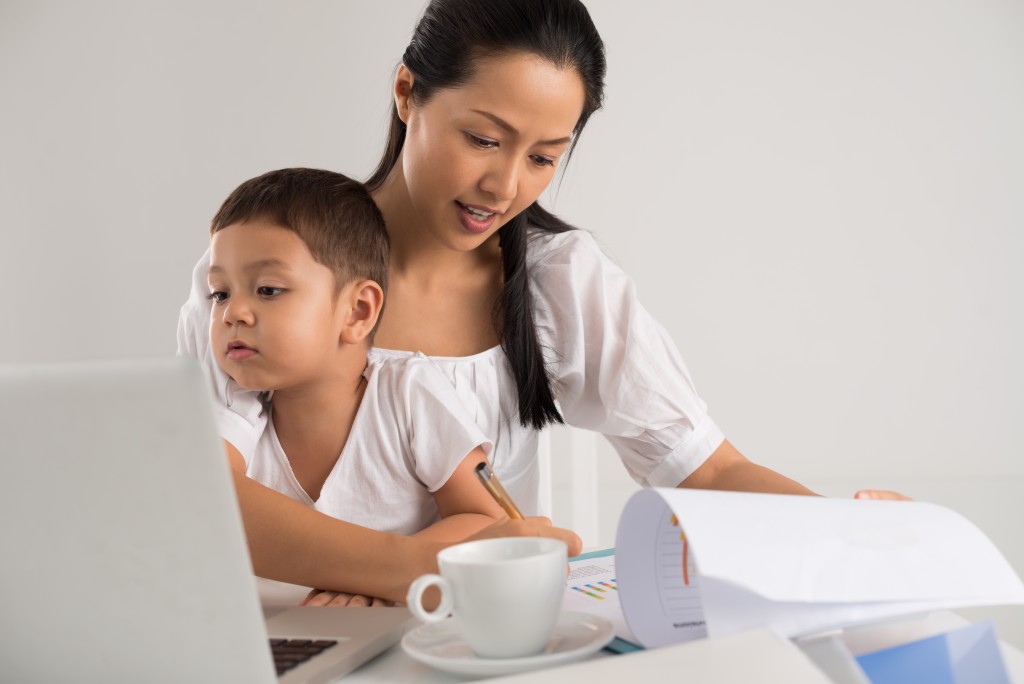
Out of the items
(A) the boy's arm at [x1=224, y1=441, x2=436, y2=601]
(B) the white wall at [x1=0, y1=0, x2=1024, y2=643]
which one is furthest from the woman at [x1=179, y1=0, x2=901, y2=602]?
(B) the white wall at [x1=0, y1=0, x2=1024, y2=643]

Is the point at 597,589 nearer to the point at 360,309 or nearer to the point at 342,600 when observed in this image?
the point at 342,600

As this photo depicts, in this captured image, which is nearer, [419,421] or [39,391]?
[39,391]

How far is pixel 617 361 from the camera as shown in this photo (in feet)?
4.30

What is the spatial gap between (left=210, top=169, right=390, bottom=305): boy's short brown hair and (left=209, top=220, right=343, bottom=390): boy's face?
0.01 m

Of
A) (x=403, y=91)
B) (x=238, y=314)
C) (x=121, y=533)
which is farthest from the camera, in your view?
(x=403, y=91)

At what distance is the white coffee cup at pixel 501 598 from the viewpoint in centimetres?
58

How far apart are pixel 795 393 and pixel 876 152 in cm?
81

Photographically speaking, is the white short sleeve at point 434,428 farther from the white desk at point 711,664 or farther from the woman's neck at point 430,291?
the white desk at point 711,664

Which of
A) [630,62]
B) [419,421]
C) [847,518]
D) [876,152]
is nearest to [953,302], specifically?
[876,152]

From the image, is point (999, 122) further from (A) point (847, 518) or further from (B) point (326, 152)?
(A) point (847, 518)

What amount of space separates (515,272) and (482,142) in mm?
206

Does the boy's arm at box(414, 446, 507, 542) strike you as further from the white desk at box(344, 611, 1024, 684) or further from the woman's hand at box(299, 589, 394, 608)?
the white desk at box(344, 611, 1024, 684)

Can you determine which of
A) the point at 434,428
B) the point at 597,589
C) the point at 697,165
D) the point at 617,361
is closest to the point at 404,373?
the point at 434,428

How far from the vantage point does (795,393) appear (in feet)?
10.9
